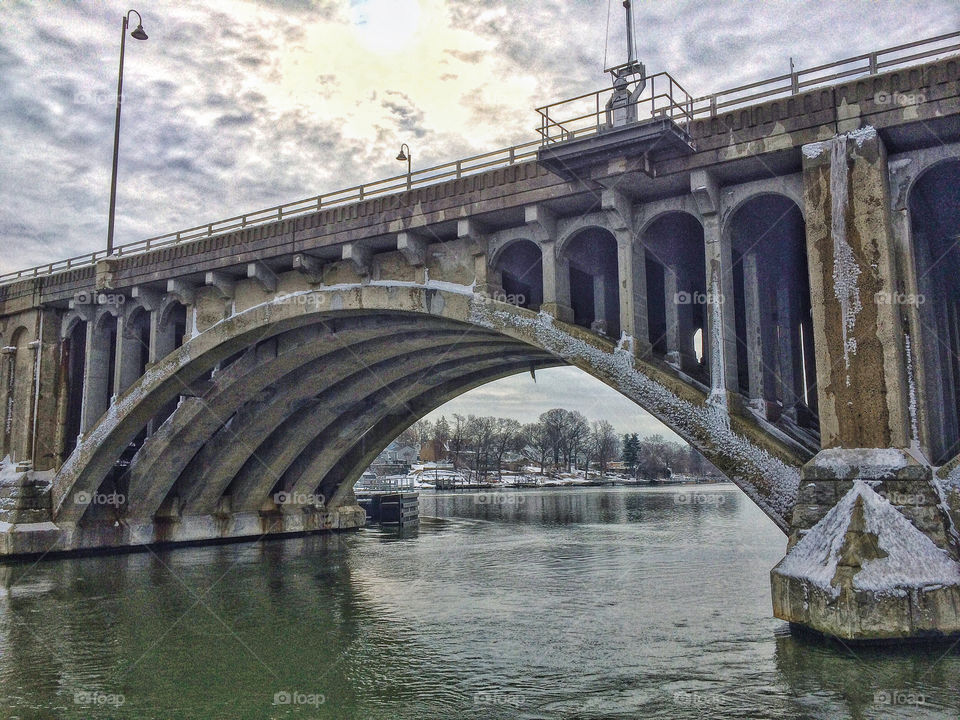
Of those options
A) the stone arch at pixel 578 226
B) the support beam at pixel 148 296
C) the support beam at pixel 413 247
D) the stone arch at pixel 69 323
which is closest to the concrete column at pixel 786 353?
the stone arch at pixel 578 226

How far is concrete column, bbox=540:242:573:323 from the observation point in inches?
816

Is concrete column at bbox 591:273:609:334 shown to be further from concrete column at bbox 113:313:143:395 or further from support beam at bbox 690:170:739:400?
concrete column at bbox 113:313:143:395

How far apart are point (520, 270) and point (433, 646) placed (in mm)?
12479

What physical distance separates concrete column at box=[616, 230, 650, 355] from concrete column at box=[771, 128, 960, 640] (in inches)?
169

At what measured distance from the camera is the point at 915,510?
13.8m

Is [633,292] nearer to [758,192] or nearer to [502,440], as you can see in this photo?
[758,192]

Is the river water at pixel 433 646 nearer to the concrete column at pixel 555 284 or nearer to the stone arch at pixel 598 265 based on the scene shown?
the concrete column at pixel 555 284

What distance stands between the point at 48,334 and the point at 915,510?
33.7 m

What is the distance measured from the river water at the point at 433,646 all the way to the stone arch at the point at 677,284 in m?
6.04

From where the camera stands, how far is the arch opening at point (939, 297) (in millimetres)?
17016

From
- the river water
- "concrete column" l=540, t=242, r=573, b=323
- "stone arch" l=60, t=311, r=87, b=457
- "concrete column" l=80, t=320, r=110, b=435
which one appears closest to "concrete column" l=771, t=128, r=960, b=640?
the river water

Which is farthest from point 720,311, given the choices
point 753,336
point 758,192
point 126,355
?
point 126,355

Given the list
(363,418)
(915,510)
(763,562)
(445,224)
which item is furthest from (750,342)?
(363,418)

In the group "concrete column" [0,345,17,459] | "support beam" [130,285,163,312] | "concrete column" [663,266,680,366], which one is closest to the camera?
Answer: "concrete column" [663,266,680,366]
